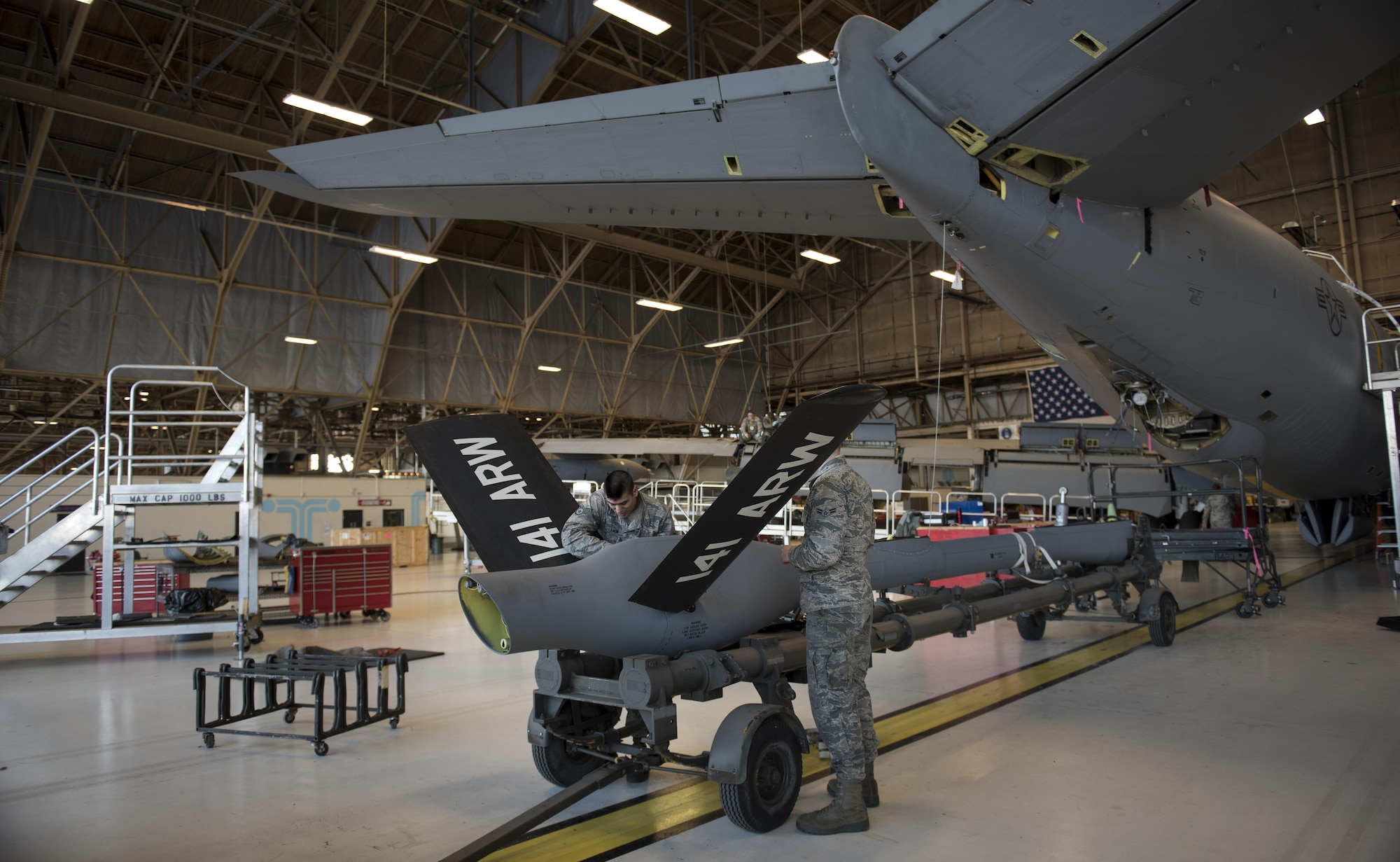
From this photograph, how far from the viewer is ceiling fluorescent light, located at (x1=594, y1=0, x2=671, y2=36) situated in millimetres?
12672

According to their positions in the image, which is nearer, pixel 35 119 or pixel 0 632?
pixel 0 632

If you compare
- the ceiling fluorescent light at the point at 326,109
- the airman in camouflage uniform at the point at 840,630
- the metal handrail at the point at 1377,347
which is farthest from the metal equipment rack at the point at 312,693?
the ceiling fluorescent light at the point at 326,109

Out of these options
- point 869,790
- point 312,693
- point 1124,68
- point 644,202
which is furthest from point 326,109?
point 869,790

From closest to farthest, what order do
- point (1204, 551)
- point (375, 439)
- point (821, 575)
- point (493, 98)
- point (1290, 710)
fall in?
point (821, 575) → point (1290, 710) → point (1204, 551) → point (493, 98) → point (375, 439)

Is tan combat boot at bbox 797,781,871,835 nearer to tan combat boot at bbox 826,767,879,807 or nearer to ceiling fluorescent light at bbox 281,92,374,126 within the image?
tan combat boot at bbox 826,767,879,807

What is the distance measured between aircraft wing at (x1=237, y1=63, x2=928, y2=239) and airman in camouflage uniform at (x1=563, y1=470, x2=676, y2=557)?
2.50m

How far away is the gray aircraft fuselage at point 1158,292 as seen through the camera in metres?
4.82

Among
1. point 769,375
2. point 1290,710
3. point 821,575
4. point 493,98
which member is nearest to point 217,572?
point 493,98

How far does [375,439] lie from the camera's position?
36094 millimetres

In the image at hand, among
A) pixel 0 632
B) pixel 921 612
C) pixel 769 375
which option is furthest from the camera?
pixel 769 375

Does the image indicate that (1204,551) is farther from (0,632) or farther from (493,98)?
(493,98)

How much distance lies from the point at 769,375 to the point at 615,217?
33.0 meters

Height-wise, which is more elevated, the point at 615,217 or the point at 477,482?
the point at 615,217

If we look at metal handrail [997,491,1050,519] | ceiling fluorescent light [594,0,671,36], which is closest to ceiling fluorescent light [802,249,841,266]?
metal handrail [997,491,1050,519]
